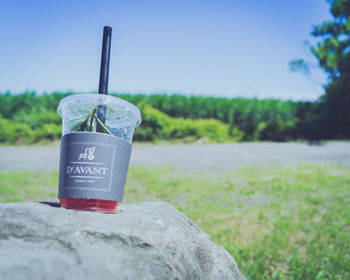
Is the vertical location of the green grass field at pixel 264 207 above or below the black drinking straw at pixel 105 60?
below

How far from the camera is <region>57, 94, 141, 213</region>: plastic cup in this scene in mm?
1556

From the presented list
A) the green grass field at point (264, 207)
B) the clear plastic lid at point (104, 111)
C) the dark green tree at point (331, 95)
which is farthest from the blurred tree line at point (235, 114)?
the clear plastic lid at point (104, 111)

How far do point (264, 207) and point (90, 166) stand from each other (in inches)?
151

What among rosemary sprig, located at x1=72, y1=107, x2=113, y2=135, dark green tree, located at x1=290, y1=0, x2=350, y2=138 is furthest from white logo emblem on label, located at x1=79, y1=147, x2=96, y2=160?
dark green tree, located at x1=290, y1=0, x2=350, y2=138

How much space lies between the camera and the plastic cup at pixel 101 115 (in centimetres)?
156

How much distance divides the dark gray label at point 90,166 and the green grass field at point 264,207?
6.28ft

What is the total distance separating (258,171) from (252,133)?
30.6ft

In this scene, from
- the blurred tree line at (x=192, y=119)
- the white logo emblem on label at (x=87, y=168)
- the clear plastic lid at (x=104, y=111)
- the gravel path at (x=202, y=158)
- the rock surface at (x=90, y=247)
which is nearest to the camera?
the rock surface at (x=90, y=247)

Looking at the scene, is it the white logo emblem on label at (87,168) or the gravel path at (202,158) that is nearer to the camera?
the white logo emblem on label at (87,168)

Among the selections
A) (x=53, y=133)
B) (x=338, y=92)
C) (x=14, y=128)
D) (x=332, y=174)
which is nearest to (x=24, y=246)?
(x=332, y=174)

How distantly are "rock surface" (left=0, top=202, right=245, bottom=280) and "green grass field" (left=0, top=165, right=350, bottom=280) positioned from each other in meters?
1.65

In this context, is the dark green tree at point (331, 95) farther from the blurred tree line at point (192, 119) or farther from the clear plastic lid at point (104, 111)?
the clear plastic lid at point (104, 111)

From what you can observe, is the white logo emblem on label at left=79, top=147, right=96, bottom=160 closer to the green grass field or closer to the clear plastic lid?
the clear plastic lid

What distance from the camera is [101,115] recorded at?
1659mm
